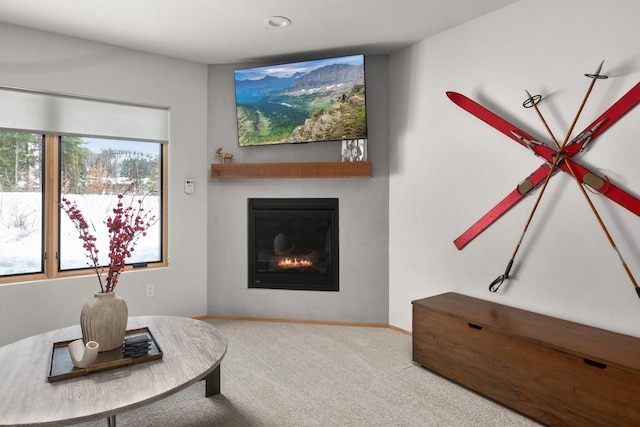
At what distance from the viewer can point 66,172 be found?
3135 millimetres

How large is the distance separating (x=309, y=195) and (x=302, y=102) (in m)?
0.84

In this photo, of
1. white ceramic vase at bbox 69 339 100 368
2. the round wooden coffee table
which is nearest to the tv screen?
the round wooden coffee table

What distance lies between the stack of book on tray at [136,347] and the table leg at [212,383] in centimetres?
47

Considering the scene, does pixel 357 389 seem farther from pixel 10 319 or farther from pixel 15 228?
pixel 15 228

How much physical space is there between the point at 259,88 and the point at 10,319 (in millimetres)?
2664

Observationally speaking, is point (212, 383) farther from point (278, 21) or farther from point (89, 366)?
point (278, 21)

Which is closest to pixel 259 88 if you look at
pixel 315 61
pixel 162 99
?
pixel 315 61

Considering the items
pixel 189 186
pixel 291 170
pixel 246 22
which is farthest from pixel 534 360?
pixel 189 186

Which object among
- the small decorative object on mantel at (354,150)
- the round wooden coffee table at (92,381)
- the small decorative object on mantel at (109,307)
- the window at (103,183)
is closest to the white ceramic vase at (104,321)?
the small decorative object on mantel at (109,307)

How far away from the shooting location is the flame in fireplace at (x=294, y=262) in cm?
369

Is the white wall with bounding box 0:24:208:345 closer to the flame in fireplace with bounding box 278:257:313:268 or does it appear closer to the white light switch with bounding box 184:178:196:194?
the white light switch with bounding box 184:178:196:194

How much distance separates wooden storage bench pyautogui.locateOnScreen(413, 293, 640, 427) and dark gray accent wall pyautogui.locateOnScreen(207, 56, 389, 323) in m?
0.92

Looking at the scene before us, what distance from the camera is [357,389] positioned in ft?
7.68

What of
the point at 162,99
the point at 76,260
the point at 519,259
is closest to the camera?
the point at 519,259
